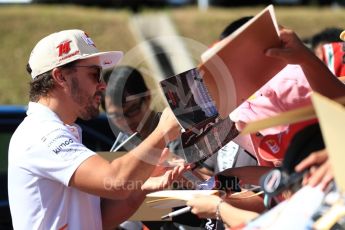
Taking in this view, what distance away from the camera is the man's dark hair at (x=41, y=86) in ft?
11.0

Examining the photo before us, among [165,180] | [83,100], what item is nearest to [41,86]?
[83,100]

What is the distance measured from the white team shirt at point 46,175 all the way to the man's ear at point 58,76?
0.14m

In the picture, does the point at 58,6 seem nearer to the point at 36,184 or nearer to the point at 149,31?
the point at 149,31

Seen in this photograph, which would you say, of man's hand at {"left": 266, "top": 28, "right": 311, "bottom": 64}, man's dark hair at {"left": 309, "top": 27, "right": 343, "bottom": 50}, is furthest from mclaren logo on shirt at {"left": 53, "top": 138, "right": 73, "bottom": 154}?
man's dark hair at {"left": 309, "top": 27, "right": 343, "bottom": 50}

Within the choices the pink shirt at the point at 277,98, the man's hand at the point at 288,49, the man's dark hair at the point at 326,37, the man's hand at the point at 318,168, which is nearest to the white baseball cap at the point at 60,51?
the pink shirt at the point at 277,98

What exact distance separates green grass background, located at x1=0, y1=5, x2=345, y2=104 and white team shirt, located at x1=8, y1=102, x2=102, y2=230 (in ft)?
33.9

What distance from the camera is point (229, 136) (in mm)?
3209

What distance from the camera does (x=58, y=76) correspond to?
334 cm

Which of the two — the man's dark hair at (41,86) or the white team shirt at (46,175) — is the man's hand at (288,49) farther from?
the man's dark hair at (41,86)

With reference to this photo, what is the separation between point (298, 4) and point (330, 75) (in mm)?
17711

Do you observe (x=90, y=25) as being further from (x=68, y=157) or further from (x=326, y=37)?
(x=68, y=157)

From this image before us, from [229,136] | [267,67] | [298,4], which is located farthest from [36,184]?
[298,4]

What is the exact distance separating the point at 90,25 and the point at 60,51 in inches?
498

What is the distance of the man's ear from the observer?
333 cm
